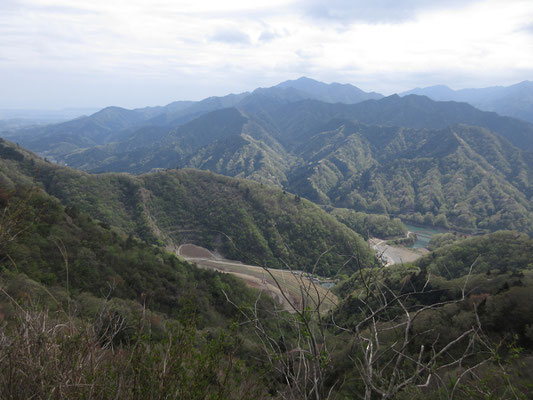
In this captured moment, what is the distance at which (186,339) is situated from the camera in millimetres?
5359

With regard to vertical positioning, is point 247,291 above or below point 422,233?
above

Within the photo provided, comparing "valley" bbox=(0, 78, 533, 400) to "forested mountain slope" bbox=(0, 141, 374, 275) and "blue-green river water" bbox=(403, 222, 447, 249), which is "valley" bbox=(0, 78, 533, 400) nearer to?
"forested mountain slope" bbox=(0, 141, 374, 275)

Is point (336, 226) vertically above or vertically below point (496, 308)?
below

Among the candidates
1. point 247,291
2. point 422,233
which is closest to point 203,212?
point 247,291

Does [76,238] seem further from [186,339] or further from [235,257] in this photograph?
[235,257]

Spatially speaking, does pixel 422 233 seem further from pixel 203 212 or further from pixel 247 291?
pixel 247 291

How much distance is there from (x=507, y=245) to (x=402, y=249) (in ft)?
151

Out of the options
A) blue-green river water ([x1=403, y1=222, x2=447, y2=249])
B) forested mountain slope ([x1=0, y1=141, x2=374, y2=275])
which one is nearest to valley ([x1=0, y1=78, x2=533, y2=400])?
forested mountain slope ([x1=0, y1=141, x2=374, y2=275])

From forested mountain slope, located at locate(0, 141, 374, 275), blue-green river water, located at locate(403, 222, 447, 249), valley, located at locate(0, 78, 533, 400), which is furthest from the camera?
blue-green river water, located at locate(403, 222, 447, 249)

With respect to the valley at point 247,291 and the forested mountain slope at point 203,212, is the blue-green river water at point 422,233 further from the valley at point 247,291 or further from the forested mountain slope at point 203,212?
the forested mountain slope at point 203,212

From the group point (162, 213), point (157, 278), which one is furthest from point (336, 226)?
point (157, 278)

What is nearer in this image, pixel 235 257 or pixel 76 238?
pixel 76 238

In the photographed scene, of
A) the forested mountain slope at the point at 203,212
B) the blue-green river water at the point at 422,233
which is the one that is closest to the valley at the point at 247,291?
the forested mountain slope at the point at 203,212

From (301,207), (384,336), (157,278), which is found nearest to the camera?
(384,336)
